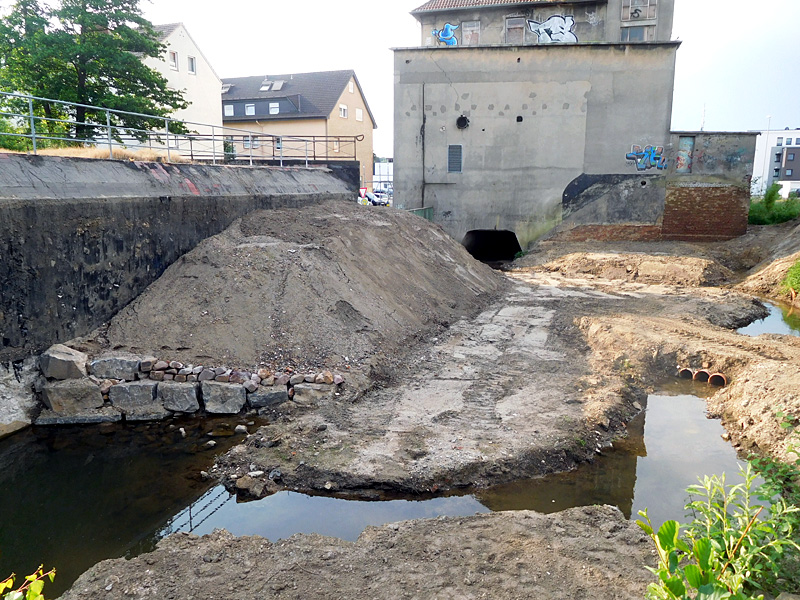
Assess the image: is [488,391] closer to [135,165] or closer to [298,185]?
[135,165]

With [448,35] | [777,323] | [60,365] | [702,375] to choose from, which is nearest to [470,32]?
[448,35]

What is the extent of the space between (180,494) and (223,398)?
2.12m

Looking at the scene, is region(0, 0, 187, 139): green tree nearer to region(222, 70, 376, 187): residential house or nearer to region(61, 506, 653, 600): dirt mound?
region(61, 506, 653, 600): dirt mound

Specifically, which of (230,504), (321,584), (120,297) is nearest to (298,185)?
(120,297)

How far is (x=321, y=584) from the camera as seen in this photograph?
446 cm

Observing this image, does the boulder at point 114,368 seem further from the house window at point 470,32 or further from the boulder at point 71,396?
the house window at point 470,32

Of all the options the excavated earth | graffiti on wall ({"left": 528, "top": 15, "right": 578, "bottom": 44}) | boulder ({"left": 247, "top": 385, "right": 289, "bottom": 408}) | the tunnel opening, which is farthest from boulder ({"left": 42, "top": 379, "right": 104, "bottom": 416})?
graffiti on wall ({"left": 528, "top": 15, "right": 578, "bottom": 44})

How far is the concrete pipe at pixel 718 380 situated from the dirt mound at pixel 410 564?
5.55 m

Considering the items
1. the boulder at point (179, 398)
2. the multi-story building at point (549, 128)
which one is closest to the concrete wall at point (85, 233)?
the boulder at point (179, 398)

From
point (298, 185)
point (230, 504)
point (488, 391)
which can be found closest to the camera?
point (230, 504)

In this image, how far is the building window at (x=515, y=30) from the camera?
26297 millimetres

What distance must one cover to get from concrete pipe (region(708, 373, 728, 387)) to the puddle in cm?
405

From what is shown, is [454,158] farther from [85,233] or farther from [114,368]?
[114,368]

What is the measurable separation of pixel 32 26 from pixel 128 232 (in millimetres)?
14192
